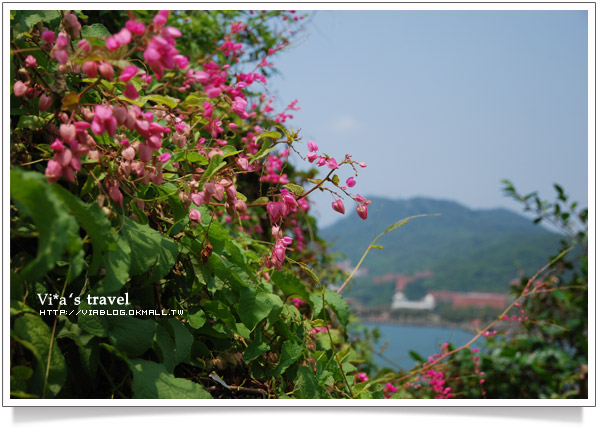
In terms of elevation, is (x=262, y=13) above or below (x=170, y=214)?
above

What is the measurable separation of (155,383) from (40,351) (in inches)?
6.8

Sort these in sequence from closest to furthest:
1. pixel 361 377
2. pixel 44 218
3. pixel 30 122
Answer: pixel 44 218 → pixel 30 122 → pixel 361 377

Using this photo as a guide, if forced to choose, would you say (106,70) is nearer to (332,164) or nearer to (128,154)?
(128,154)

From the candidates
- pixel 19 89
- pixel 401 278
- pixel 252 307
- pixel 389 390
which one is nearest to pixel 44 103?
pixel 19 89

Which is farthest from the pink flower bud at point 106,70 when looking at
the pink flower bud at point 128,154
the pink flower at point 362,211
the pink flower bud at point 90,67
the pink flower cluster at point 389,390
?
the pink flower cluster at point 389,390

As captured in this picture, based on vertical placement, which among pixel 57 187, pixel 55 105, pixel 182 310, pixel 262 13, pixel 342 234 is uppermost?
pixel 262 13

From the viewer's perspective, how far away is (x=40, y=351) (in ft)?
2.37

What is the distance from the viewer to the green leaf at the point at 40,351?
718 mm

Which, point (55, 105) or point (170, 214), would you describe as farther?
point (170, 214)

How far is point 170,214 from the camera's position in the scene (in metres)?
1.01

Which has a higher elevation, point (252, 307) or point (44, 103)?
point (44, 103)
